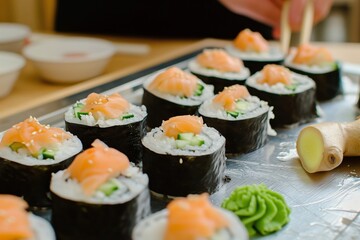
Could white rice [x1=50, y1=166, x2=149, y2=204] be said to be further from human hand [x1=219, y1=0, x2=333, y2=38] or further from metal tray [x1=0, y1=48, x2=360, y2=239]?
human hand [x1=219, y1=0, x2=333, y2=38]

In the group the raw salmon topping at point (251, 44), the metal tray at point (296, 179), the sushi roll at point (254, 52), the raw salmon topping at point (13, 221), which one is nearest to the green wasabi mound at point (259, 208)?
the metal tray at point (296, 179)

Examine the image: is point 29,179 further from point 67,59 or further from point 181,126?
point 67,59

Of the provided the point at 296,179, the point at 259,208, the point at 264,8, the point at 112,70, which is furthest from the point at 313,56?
the point at 259,208

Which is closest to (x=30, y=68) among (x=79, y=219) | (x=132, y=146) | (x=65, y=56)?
(x=65, y=56)

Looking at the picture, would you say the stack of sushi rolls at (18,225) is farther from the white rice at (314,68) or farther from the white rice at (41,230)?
the white rice at (314,68)

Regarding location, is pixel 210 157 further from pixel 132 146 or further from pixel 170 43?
pixel 170 43

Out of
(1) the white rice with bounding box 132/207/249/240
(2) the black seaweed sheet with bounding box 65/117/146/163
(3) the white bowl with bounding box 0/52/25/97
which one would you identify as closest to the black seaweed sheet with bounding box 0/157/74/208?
(2) the black seaweed sheet with bounding box 65/117/146/163
